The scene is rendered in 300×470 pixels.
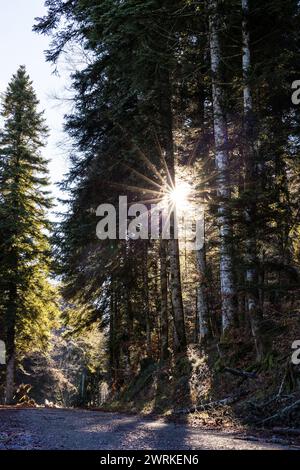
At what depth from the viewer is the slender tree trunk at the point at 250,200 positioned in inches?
308

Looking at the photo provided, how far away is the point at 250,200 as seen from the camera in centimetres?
768

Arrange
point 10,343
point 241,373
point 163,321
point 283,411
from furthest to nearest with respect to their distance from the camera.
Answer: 1. point 10,343
2. point 163,321
3. point 241,373
4. point 283,411

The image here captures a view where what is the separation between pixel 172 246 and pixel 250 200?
842 cm

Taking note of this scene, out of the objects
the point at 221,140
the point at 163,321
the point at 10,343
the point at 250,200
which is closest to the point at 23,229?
the point at 10,343

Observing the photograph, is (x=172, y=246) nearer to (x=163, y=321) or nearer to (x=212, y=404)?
(x=163, y=321)

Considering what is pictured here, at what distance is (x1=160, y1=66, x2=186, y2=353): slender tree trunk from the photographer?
15.5 meters

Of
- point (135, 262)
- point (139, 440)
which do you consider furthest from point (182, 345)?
point (139, 440)

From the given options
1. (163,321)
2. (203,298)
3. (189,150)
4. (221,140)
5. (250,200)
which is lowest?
(163,321)

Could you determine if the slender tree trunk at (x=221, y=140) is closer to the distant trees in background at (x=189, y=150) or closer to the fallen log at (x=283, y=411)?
the distant trees in background at (x=189, y=150)

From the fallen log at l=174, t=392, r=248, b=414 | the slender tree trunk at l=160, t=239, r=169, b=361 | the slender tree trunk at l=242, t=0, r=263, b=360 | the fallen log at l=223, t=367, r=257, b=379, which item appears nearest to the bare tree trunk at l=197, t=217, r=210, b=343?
the slender tree trunk at l=160, t=239, r=169, b=361

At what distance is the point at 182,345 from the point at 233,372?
577 centimetres

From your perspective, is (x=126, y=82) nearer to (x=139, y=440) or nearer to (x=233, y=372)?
(x=233, y=372)

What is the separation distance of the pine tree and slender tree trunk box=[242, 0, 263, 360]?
51.4ft
